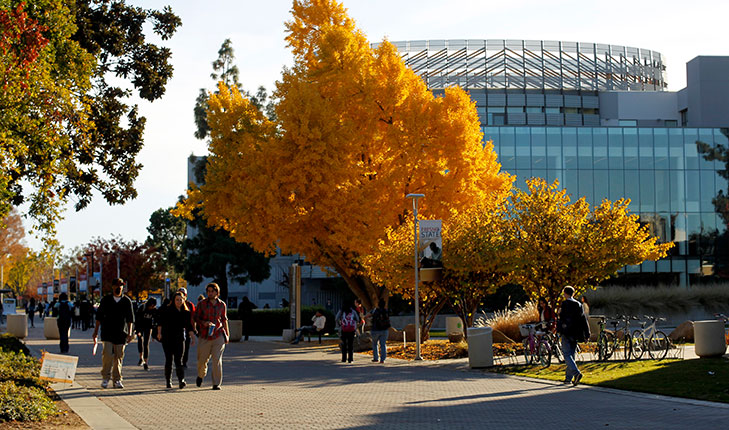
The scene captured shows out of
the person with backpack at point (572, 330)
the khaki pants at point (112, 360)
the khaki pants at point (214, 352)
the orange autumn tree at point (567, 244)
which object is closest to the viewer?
the khaki pants at point (214, 352)

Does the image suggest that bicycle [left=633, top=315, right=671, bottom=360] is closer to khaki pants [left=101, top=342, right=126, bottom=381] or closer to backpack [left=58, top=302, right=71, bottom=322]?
khaki pants [left=101, top=342, right=126, bottom=381]

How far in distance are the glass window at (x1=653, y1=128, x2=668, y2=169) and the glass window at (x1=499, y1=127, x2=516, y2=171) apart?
10.1m

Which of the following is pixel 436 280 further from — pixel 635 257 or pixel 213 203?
pixel 213 203

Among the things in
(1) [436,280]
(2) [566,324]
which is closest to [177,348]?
(2) [566,324]

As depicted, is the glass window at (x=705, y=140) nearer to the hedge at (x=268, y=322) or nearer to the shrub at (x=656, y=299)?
the shrub at (x=656, y=299)

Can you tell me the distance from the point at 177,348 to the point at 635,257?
15024mm

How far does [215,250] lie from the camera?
67125 millimetres

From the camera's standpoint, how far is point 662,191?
62.9m

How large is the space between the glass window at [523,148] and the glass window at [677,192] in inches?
400

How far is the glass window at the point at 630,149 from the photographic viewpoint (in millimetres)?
62844

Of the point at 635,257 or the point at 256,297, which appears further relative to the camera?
the point at 256,297

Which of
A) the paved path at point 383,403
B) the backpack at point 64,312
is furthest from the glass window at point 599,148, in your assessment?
the paved path at point 383,403

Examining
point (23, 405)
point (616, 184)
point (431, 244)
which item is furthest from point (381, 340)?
point (616, 184)

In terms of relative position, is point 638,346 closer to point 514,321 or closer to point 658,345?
point 658,345
